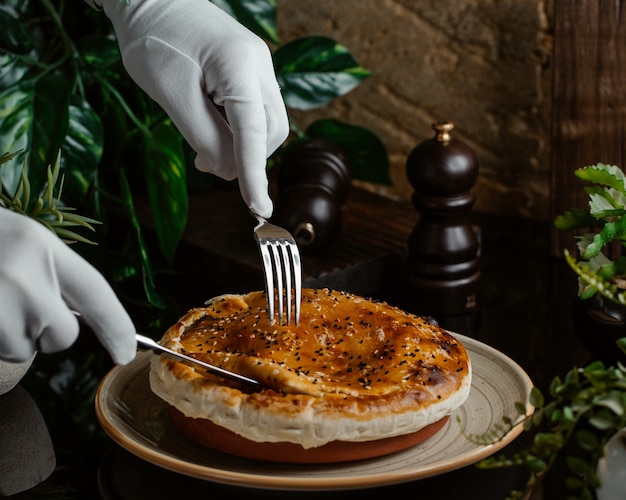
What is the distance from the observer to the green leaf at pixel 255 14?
5.65 feet

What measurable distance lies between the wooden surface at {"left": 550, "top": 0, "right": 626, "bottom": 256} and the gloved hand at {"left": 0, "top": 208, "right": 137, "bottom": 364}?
107 centimetres

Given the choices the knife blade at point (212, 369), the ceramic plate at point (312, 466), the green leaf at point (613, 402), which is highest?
the green leaf at point (613, 402)

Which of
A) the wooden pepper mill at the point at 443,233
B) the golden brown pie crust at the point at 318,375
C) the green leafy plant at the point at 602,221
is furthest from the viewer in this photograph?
the wooden pepper mill at the point at 443,233

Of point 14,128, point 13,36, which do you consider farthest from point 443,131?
point 13,36

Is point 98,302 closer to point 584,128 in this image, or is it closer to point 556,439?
point 556,439

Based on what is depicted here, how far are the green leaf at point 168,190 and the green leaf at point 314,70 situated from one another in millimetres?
381

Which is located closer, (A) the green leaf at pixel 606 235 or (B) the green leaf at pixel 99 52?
(A) the green leaf at pixel 606 235

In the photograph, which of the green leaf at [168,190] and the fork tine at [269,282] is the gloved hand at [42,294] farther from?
the green leaf at [168,190]

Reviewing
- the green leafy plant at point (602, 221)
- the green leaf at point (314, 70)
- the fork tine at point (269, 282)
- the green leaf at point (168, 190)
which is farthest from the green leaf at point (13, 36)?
the green leafy plant at point (602, 221)

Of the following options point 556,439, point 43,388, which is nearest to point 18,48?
point 43,388

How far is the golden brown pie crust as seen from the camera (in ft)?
2.55

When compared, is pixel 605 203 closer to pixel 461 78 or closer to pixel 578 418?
pixel 578 418

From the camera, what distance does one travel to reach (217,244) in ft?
4.89

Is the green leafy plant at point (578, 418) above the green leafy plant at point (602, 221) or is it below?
above
